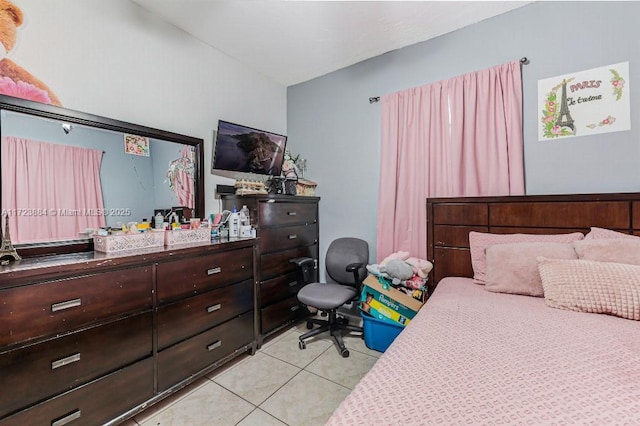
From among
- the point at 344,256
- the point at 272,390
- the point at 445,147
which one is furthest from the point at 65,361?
the point at 445,147

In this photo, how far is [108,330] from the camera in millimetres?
1491

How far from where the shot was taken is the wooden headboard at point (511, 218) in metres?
1.79

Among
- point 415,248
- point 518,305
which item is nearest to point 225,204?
point 415,248

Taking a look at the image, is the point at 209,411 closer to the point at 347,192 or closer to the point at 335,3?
the point at 347,192

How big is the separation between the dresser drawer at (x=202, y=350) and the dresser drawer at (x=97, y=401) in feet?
0.32

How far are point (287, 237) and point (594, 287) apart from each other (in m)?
2.22

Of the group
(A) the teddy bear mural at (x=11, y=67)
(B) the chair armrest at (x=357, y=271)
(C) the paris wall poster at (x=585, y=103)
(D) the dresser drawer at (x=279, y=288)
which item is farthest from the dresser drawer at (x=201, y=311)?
(C) the paris wall poster at (x=585, y=103)

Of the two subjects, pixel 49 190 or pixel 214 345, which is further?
pixel 214 345

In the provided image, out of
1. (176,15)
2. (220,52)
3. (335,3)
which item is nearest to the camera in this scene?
(335,3)

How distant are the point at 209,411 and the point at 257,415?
0.31 meters

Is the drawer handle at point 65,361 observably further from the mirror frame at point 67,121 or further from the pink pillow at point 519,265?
the pink pillow at point 519,265

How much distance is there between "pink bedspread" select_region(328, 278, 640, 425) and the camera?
72 cm

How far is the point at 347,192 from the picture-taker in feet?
10.1

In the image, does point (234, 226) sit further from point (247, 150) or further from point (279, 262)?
point (247, 150)
